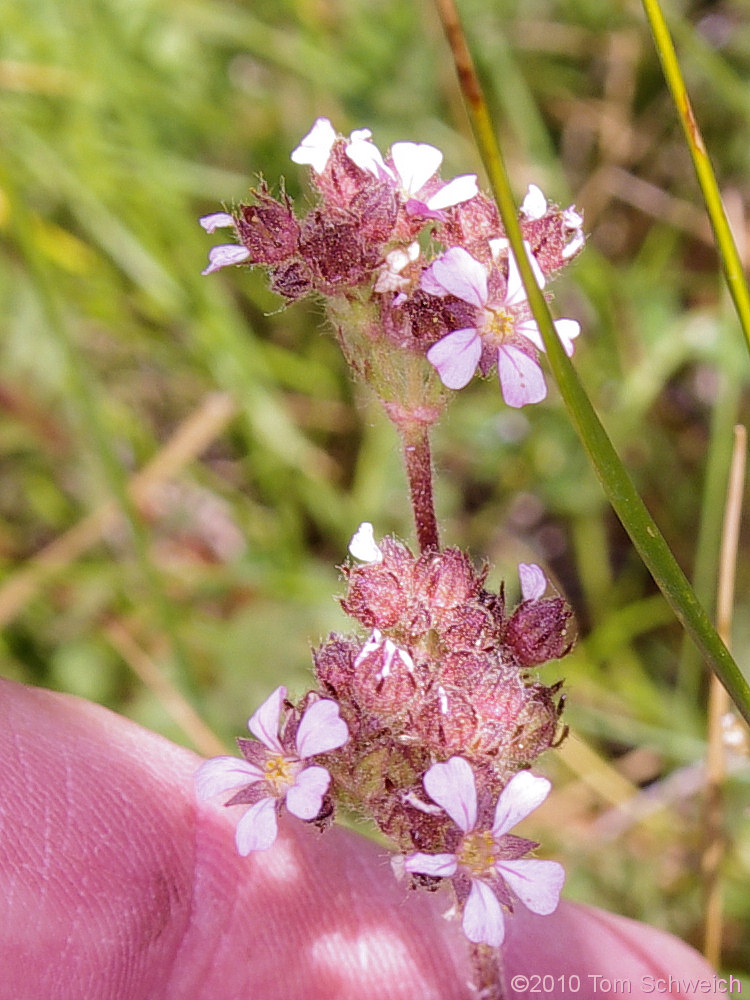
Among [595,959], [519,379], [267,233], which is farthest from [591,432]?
[595,959]

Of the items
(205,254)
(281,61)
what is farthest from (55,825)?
(281,61)

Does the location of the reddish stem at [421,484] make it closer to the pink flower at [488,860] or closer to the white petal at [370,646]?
the white petal at [370,646]

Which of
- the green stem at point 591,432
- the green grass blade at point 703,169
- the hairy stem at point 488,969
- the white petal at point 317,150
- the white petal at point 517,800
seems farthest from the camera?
the hairy stem at point 488,969

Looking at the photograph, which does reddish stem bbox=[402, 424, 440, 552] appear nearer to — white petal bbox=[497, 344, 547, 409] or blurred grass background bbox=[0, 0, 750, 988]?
white petal bbox=[497, 344, 547, 409]

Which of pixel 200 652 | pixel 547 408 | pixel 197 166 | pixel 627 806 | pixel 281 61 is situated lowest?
pixel 627 806

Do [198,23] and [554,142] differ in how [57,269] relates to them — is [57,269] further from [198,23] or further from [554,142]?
[554,142]

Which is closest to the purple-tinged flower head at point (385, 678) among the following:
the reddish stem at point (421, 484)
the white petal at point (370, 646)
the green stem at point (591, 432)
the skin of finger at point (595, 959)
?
the white petal at point (370, 646)
